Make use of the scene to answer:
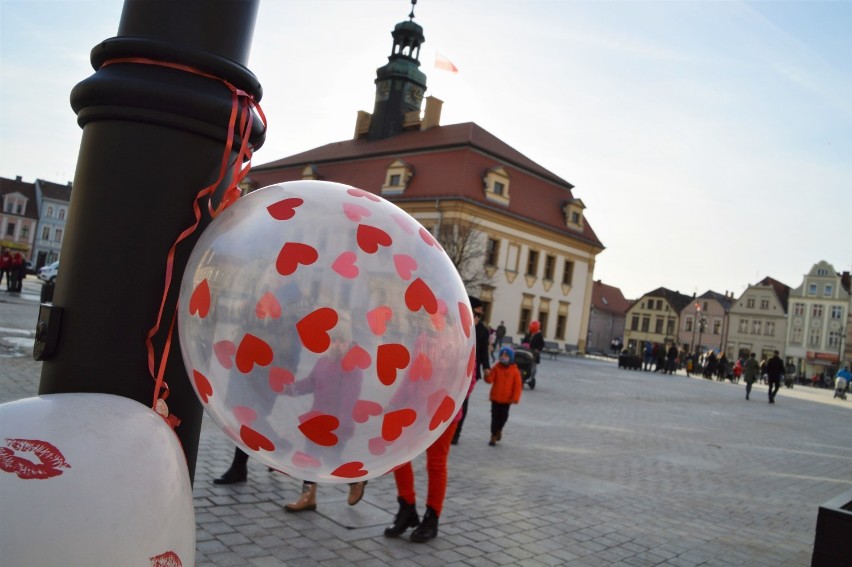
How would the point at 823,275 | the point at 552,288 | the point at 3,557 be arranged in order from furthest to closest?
the point at 823,275, the point at 552,288, the point at 3,557

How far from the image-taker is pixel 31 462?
3.71ft

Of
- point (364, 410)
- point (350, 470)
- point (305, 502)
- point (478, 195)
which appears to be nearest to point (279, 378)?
point (364, 410)

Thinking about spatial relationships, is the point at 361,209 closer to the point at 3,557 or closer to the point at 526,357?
the point at 3,557

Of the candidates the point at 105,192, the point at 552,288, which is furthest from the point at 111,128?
the point at 552,288

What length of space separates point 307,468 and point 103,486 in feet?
1.52

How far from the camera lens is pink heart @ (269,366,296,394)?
1389mm

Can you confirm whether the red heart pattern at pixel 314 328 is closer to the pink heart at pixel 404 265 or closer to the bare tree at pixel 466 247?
the pink heart at pixel 404 265

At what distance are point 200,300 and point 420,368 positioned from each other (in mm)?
506

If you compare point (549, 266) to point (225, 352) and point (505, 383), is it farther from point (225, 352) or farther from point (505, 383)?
point (225, 352)

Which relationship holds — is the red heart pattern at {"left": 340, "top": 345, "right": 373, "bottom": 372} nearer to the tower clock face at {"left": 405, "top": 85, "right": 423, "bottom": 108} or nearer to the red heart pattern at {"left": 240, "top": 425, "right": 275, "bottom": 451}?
the red heart pattern at {"left": 240, "top": 425, "right": 275, "bottom": 451}

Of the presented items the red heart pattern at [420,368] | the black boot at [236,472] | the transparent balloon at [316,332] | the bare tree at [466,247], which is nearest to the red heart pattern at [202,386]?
the transparent balloon at [316,332]

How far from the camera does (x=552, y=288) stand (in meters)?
48.9

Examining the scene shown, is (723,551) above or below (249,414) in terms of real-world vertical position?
below

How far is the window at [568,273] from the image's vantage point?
49969mm
